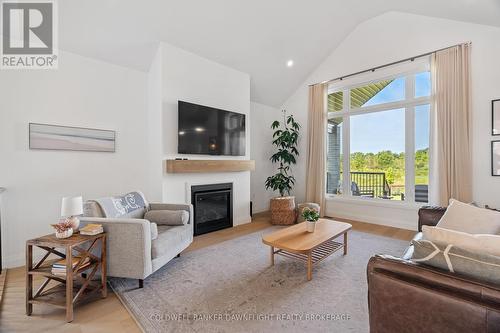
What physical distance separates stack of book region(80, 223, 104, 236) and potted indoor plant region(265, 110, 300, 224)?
3030 mm

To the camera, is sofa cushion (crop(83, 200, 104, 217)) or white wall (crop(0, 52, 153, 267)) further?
white wall (crop(0, 52, 153, 267))

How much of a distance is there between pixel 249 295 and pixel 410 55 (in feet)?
15.1

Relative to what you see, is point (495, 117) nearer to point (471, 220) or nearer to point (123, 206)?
point (471, 220)

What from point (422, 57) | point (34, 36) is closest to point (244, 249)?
point (34, 36)

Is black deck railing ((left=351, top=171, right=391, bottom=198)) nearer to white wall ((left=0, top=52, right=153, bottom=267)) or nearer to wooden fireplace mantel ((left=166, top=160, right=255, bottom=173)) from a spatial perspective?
wooden fireplace mantel ((left=166, top=160, right=255, bottom=173))

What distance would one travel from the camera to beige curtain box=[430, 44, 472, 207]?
11.4 feet

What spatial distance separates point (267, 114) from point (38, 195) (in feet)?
14.7

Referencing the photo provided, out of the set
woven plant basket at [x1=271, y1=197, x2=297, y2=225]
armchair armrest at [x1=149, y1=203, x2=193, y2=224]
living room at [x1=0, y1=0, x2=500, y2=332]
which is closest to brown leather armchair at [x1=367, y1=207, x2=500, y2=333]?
living room at [x1=0, y1=0, x2=500, y2=332]

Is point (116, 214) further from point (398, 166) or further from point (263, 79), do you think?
point (398, 166)

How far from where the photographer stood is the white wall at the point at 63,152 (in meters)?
2.71

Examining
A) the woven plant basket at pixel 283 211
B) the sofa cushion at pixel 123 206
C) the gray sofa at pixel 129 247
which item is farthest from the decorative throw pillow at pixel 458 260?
the woven plant basket at pixel 283 211

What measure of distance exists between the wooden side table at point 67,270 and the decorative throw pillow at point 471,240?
2438 millimetres

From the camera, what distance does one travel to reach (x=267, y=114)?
18.9 feet

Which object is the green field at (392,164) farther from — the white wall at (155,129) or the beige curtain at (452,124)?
the white wall at (155,129)
